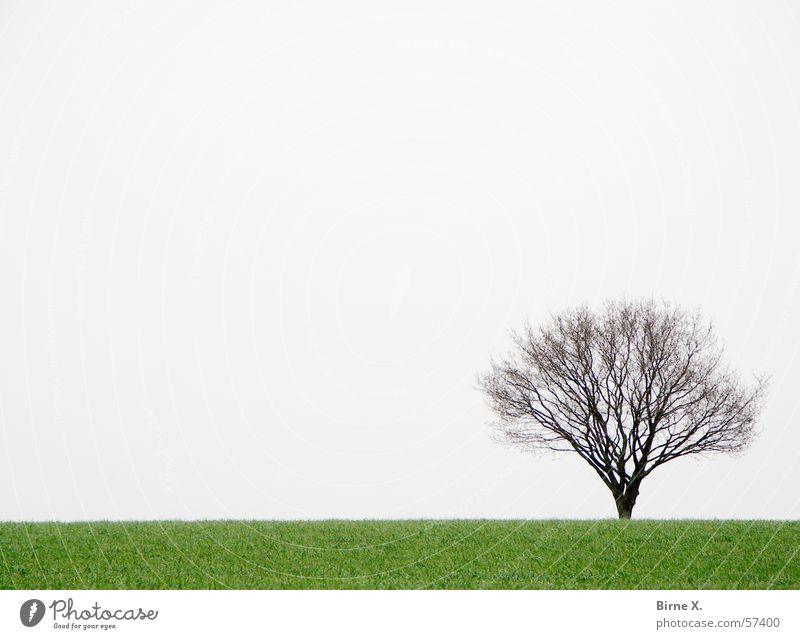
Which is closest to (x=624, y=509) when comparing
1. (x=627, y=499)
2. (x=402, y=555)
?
(x=627, y=499)

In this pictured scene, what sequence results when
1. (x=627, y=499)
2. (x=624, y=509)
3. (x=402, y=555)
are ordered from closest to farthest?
1. (x=402, y=555)
2. (x=624, y=509)
3. (x=627, y=499)

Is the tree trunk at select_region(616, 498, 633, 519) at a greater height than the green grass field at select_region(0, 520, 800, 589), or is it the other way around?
the tree trunk at select_region(616, 498, 633, 519)

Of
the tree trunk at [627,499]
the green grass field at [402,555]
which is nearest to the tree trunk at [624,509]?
the tree trunk at [627,499]

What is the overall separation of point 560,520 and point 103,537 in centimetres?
1506

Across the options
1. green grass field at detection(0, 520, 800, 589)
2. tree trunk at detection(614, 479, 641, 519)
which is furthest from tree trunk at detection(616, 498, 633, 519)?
green grass field at detection(0, 520, 800, 589)

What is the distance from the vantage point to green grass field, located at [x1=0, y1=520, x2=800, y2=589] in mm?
20344

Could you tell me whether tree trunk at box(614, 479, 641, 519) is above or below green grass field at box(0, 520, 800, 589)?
above

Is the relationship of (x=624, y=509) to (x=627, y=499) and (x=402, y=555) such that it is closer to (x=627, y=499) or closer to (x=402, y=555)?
(x=627, y=499)

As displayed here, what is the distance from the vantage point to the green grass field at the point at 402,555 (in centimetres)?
2034

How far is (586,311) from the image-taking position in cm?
3550

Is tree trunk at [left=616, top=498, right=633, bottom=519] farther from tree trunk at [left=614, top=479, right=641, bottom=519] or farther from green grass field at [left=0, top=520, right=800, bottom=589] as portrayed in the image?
green grass field at [left=0, top=520, right=800, bottom=589]

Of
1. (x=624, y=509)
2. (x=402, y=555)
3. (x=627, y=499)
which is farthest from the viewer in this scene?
(x=627, y=499)

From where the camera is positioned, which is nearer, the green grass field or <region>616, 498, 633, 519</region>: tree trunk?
the green grass field

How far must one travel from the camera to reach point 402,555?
74.4ft
